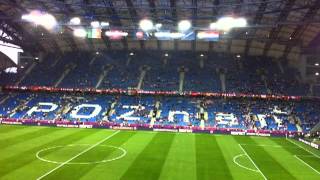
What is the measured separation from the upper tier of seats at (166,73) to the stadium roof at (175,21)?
98.3 inches

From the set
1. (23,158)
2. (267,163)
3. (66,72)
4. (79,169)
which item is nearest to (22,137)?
(23,158)

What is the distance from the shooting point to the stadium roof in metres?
48.8

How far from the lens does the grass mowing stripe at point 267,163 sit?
26903 mm

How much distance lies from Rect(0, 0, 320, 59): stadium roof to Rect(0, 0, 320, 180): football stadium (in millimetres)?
280

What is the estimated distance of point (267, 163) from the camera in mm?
30969

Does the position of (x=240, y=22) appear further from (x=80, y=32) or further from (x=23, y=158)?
(x=23, y=158)

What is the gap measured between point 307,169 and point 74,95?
50373 mm

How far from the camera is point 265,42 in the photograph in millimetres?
67750

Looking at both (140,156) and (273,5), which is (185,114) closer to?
(273,5)

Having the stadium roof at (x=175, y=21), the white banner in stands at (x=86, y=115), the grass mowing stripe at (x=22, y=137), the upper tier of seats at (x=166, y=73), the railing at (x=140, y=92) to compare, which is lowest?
the grass mowing stripe at (x=22, y=137)

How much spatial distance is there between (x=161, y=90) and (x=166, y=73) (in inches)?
244

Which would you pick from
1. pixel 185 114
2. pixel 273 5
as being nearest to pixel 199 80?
pixel 185 114

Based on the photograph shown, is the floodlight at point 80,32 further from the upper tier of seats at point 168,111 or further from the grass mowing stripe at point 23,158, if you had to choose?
the upper tier of seats at point 168,111

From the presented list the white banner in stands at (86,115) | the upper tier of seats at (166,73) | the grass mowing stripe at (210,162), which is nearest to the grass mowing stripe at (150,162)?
the grass mowing stripe at (210,162)
